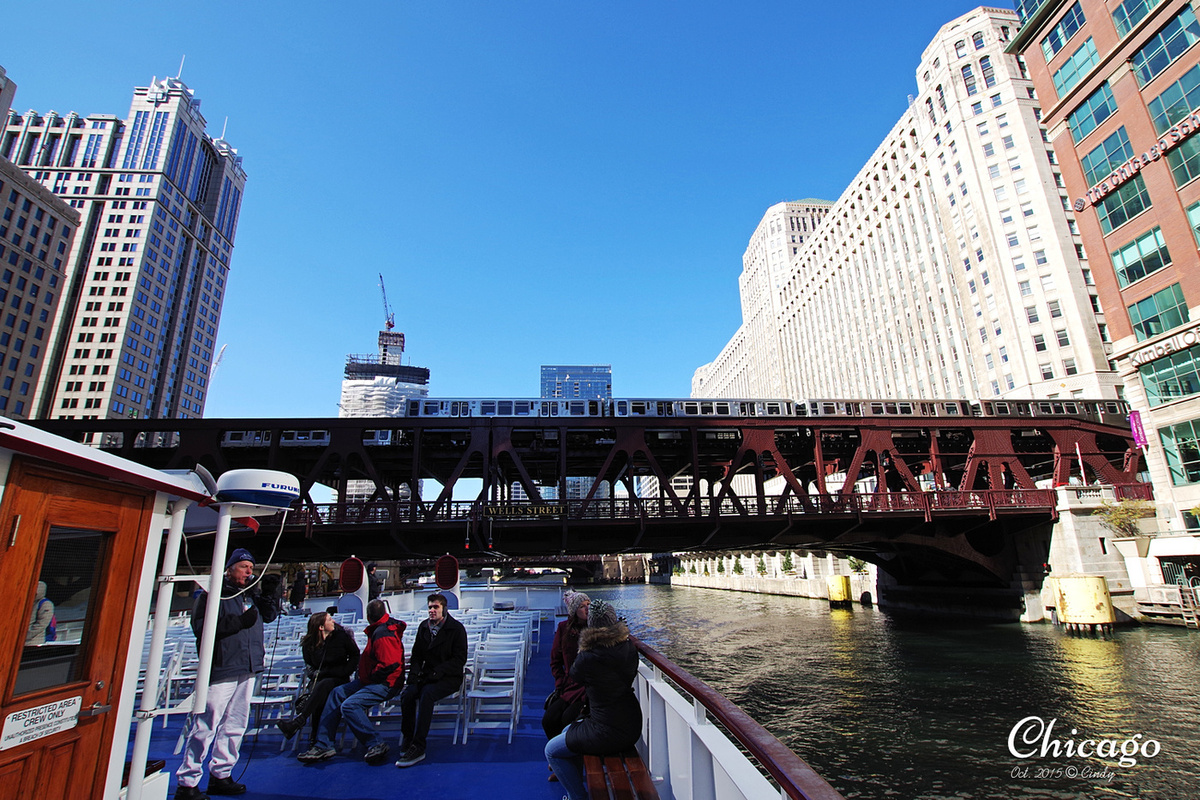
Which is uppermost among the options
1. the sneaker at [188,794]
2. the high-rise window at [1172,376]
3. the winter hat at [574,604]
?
the high-rise window at [1172,376]

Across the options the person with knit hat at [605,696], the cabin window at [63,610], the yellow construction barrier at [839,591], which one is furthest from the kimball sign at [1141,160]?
the cabin window at [63,610]

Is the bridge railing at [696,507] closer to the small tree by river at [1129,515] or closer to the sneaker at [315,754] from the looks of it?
the small tree by river at [1129,515]

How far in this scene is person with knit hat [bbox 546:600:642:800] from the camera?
5387mm

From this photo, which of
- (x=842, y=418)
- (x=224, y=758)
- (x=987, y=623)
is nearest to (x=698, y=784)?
(x=224, y=758)

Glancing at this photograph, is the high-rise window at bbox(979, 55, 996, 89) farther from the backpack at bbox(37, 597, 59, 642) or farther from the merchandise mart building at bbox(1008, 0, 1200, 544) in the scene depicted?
the backpack at bbox(37, 597, 59, 642)

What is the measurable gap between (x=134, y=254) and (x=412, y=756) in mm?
149220

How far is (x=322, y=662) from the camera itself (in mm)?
8203

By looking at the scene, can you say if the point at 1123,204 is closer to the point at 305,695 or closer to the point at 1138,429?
the point at 1138,429

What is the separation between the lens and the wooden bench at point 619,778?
16.4ft

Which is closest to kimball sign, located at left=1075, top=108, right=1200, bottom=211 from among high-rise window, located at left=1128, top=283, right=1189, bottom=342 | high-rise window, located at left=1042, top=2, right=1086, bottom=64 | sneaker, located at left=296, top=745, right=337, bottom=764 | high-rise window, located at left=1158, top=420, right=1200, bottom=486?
high-rise window, located at left=1128, top=283, right=1189, bottom=342

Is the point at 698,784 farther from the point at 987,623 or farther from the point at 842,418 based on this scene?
the point at 987,623

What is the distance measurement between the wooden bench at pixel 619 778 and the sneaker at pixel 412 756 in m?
2.94

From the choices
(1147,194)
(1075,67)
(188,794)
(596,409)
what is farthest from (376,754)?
(1075,67)

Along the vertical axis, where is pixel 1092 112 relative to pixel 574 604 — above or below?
above
